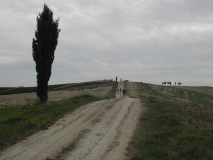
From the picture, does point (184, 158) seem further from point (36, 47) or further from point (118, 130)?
point (36, 47)

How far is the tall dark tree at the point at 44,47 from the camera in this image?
75.2 ft

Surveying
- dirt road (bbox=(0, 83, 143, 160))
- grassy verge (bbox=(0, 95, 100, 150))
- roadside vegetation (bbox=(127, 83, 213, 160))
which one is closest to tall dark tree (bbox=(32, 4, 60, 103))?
grassy verge (bbox=(0, 95, 100, 150))

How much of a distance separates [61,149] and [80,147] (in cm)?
79

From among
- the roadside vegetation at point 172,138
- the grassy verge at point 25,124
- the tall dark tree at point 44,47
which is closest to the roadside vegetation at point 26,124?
the grassy verge at point 25,124

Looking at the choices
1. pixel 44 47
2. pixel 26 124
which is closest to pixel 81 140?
pixel 26 124

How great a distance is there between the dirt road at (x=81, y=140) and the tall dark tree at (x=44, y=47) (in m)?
6.93

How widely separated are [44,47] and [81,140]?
1377 centimetres

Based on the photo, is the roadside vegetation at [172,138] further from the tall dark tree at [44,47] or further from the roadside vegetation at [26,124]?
the tall dark tree at [44,47]

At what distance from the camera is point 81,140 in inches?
451

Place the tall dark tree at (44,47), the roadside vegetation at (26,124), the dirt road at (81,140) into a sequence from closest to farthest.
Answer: the dirt road at (81,140) → the roadside vegetation at (26,124) → the tall dark tree at (44,47)

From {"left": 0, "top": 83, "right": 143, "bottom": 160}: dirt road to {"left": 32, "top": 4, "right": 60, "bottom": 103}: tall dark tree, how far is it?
22.7ft

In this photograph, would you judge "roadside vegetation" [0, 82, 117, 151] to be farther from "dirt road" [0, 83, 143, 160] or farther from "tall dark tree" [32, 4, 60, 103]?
"tall dark tree" [32, 4, 60, 103]

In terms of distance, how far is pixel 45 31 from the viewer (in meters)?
23.2

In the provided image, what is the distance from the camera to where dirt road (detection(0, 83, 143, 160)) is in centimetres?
936
